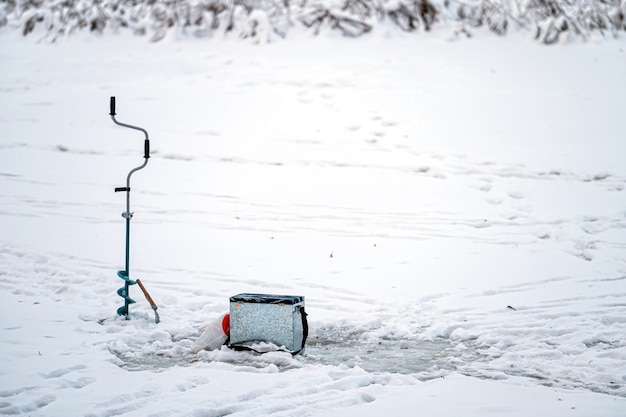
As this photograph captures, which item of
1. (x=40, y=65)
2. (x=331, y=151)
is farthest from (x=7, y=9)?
(x=331, y=151)

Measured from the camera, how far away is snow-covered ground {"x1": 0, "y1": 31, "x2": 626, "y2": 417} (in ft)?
18.8

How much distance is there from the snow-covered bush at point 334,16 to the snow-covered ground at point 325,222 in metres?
0.50

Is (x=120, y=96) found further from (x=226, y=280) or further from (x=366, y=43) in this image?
(x=226, y=280)

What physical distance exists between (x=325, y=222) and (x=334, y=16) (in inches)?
292

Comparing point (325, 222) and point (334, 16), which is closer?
point (325, 222)

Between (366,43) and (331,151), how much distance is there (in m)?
4.44

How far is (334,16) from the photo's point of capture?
1645 centimetres

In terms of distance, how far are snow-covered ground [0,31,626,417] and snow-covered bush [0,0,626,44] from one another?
1.63ft

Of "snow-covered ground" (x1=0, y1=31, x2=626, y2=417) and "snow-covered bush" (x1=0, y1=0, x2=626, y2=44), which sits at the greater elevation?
"snow-covered bush" (x1=0, y1=0, x2=626, y2=44)

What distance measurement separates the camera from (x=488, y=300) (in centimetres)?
809

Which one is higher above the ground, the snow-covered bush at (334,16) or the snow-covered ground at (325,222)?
the snow-covered bush at (334,16)

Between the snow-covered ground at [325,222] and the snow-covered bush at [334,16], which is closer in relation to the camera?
the snow-covered ground at [325,222]

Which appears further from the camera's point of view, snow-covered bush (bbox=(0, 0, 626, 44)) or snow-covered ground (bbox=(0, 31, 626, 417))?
snow-covered bush (bbox=(0, 0, 626, 44))

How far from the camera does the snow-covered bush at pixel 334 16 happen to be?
15.6m
